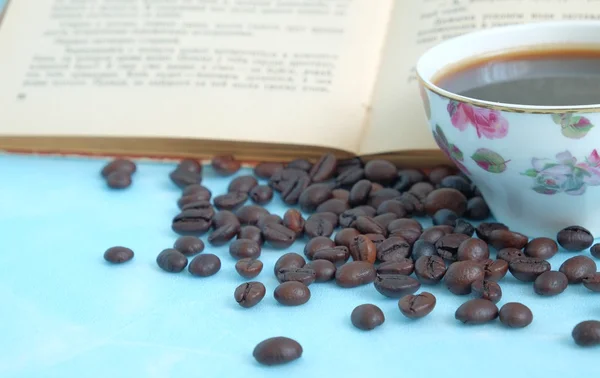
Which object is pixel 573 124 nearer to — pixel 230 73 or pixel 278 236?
pixel 278 236

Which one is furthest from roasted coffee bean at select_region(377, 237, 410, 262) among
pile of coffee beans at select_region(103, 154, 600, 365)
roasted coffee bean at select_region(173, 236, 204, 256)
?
roasted coffee bean at select_region(173, 236, 204, 256)

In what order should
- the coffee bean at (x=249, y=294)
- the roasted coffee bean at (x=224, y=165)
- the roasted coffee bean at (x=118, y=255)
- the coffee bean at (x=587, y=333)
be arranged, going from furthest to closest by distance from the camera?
the roasted coffee bean at (x=224, y=165), the roasted coffee bean at (x=118, y=255), the coffee bean at (x=249, y=294), the coffee bean at (x=587, y=333)

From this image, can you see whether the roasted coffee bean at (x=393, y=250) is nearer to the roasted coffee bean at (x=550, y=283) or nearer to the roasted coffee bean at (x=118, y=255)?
the roasted coffee bean at (x=550, y=283)

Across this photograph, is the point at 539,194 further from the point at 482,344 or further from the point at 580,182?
the point at 482,344

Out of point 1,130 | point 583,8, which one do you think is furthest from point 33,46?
point 583,8

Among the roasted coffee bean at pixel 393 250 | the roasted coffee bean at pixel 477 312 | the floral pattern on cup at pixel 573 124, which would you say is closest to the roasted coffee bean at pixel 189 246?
the roasted coffee bean at pixel 393 250

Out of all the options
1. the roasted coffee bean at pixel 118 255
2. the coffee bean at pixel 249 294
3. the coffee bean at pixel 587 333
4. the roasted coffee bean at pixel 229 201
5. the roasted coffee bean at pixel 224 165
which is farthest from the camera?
the roasted coffee bean at pixel 224 165

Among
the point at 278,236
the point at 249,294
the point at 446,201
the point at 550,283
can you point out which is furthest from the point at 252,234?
the point at 550,283
